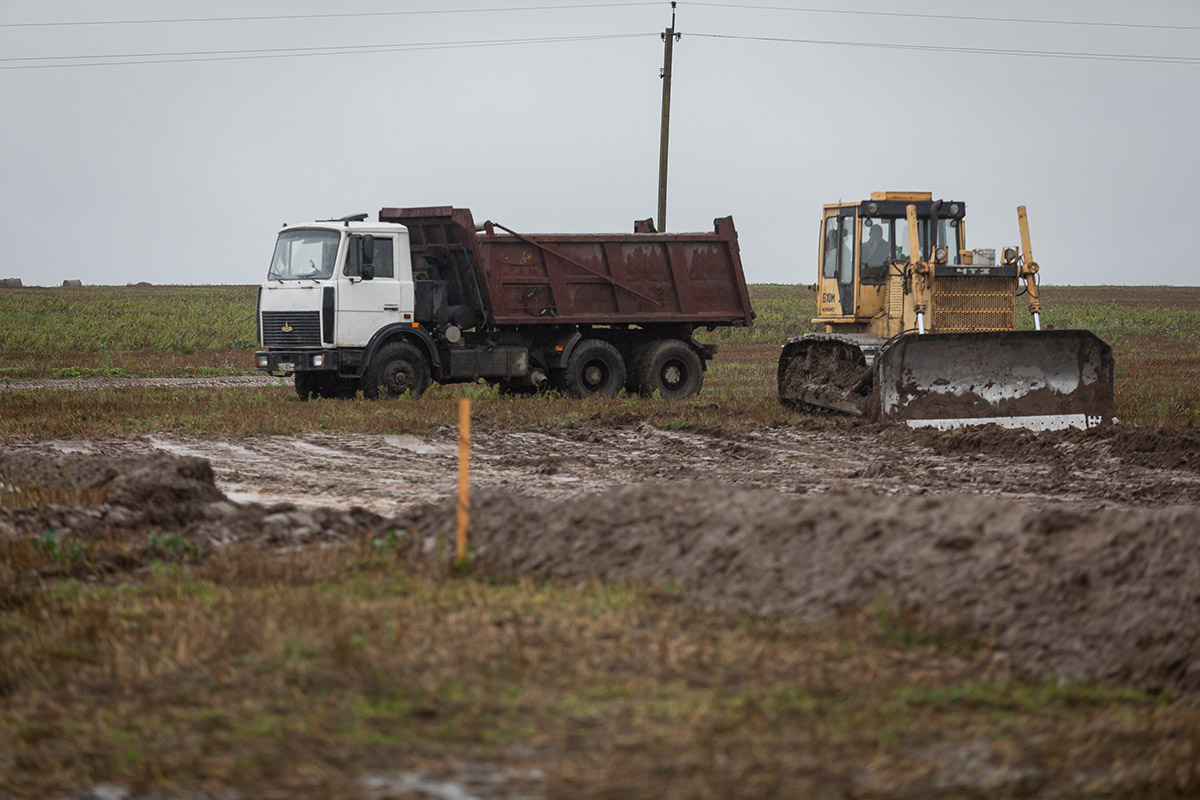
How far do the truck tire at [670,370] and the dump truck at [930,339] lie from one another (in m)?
2.36

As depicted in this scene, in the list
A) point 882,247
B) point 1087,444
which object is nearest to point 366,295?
point 882,247

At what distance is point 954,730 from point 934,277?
41.0 feet

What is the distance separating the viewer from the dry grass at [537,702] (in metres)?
4.05

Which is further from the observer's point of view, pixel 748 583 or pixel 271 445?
pixel 271 445

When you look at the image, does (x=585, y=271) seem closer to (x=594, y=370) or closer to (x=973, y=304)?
(x=594, y=370)

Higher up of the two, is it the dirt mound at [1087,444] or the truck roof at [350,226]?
the truck roof at [350,226]

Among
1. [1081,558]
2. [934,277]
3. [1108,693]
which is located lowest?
[1108,693]

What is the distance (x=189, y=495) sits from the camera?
9.09 meters

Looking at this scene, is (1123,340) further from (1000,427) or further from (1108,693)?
(1108,693)

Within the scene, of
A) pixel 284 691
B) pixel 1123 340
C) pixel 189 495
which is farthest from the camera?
pixel 1123 340

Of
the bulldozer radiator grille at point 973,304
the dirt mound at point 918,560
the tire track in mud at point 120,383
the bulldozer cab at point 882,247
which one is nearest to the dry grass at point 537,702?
the dirt mound at point 918,560

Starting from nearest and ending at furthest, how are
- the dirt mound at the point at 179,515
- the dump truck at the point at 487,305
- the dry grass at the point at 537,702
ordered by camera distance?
the dry grass at the point at 537,702 → the dirt mound at the point at 179,515 → the dump truck at the point at 487,305

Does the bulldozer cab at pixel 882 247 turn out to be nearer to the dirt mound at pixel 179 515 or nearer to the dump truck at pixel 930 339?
the dump truck at pixel 930 339

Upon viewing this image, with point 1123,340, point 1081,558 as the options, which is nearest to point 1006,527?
point 1081,558
